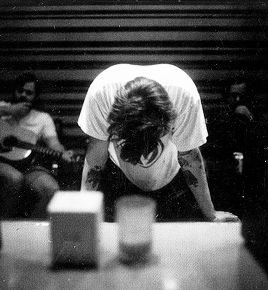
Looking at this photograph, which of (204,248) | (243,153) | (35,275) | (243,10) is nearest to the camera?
(35,275)

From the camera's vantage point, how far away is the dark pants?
158 cm

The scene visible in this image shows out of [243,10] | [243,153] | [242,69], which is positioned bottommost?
[243,153]

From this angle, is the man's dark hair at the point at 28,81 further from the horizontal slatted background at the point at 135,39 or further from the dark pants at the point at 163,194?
the dark pants at the point at 163,194

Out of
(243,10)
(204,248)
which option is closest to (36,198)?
(204,248)

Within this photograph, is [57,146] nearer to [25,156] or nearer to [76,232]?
[25,156]

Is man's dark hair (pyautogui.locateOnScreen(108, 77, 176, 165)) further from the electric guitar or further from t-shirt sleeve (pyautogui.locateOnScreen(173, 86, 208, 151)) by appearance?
the electric guitar

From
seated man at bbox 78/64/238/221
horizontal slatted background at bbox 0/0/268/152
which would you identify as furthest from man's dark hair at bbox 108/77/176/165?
horizontal slatted background at bbox 0/0/268/152

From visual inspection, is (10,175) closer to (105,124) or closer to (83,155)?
(83,155)

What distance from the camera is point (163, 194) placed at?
1625mm

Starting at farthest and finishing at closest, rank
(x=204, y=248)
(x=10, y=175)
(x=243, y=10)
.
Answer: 1. (x=10, y=175)
2. (x=243, y=10)
3. (x=204, y=248)

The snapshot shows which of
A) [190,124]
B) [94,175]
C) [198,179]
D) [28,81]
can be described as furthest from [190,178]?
[28,81]

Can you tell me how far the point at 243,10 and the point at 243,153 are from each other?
51 centimetres

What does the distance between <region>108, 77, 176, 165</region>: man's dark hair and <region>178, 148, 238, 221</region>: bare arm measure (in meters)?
0.30

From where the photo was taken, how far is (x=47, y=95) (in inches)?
58.2
